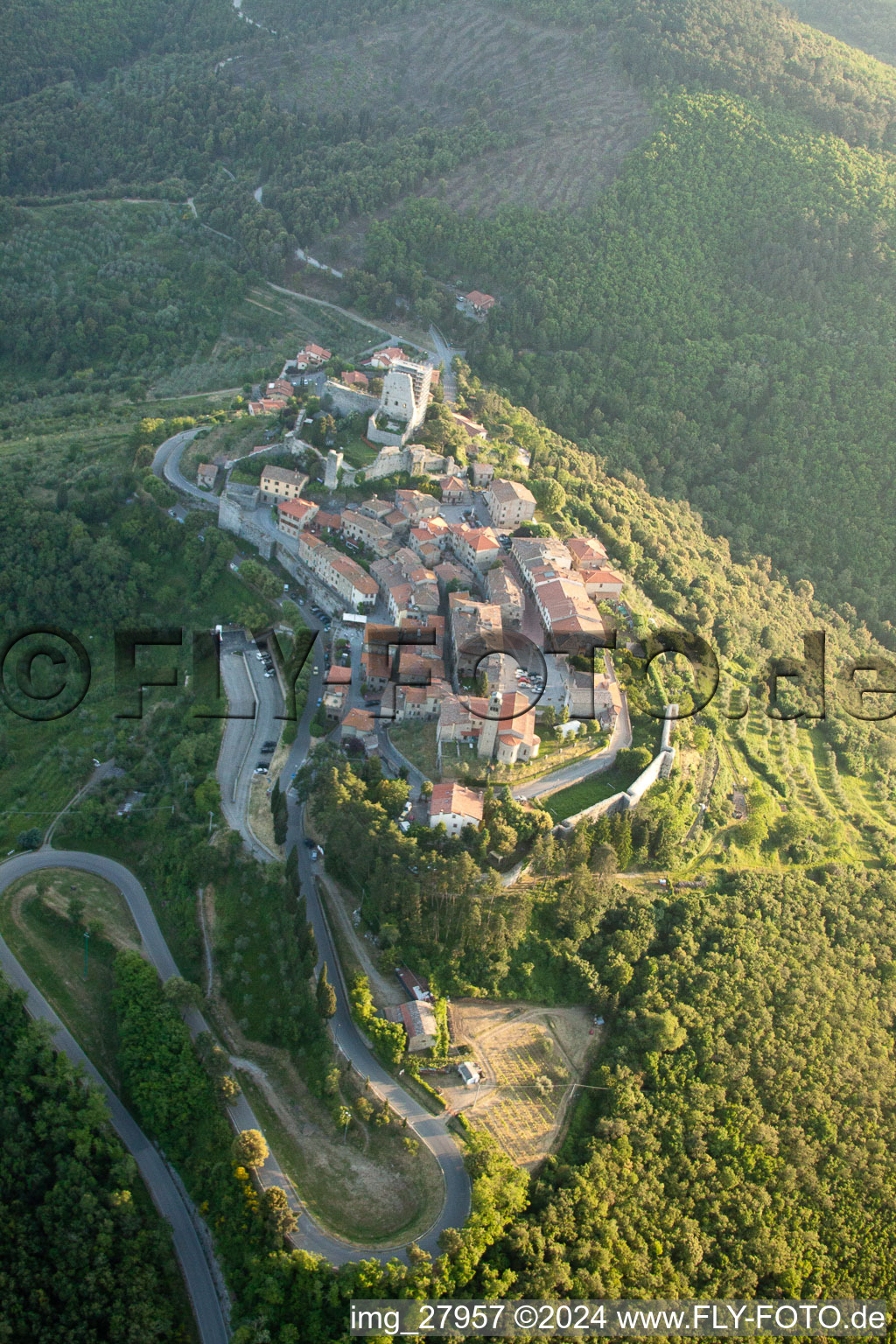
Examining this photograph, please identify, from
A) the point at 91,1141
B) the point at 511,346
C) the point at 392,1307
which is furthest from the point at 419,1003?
the point at 511,346

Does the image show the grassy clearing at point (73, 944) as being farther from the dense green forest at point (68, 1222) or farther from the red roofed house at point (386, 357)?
the red roofed house at point (386, 357)

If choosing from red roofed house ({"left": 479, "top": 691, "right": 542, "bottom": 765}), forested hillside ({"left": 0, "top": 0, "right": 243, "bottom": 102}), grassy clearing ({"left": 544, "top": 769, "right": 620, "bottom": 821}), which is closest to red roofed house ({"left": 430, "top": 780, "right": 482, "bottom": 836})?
red roofed house ({"left": 479, "top": 691, "right": 542, "bottom": 765})

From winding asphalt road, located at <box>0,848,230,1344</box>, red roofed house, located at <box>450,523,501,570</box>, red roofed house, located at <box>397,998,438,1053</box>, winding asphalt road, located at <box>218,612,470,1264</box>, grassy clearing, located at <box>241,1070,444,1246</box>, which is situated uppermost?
red roofed house, located at <box>450,523,501,570</box>

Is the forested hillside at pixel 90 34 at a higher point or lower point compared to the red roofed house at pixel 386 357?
higher

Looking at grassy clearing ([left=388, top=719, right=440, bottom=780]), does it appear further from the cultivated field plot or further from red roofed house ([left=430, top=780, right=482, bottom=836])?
the cultivated field plot

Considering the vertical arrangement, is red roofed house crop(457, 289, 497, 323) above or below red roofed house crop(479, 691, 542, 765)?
above

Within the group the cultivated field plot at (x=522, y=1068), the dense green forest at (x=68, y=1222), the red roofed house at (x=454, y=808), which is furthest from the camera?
the red roofed house at (x=454, y=808)

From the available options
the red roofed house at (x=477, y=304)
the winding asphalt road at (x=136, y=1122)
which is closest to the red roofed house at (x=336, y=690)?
the winding asphalt road at (x=136, y=1122)
